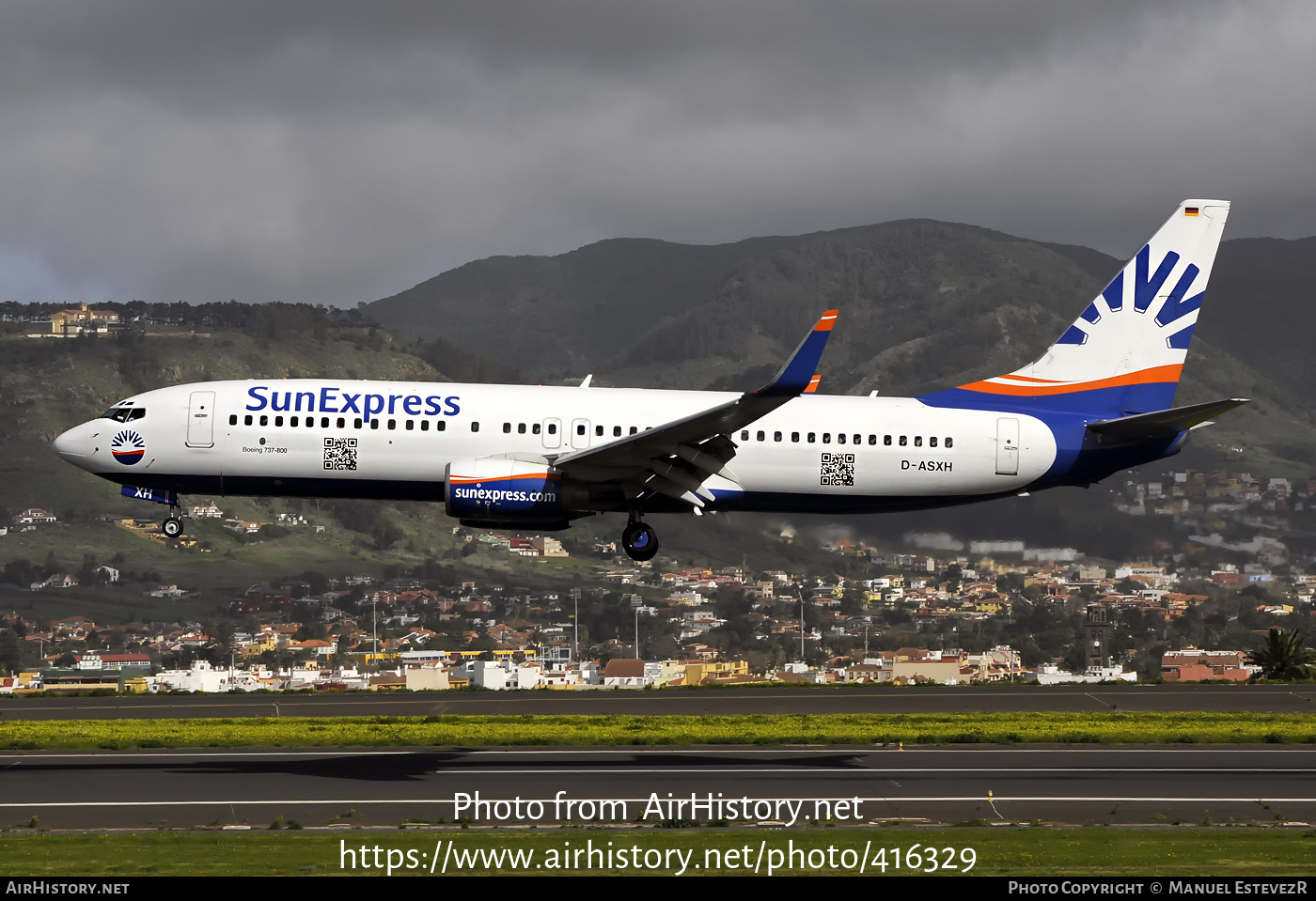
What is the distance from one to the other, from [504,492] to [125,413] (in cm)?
1128

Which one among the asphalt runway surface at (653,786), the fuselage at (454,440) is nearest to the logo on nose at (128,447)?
the fuselage at (454,440)

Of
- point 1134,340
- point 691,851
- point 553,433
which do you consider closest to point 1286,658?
point 1134,340

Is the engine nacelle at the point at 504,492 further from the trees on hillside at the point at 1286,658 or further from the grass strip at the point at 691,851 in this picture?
the trees on hillside at the point at 1286,658

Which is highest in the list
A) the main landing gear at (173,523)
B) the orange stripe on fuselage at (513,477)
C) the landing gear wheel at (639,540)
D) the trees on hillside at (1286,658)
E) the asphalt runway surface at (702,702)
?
the orange stripe on fuselage at (513,477)

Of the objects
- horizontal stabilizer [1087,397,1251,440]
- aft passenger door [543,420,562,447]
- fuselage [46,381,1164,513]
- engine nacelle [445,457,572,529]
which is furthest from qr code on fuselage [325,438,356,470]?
horizontal stabilizer [1087,397,1251,440]

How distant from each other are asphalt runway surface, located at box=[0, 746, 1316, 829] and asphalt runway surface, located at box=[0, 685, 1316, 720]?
887cm

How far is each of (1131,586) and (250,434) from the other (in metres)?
103

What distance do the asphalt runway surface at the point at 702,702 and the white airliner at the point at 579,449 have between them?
7036mm

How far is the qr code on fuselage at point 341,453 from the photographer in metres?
38.6

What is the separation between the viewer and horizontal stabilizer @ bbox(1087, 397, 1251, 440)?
Result: 3838cm

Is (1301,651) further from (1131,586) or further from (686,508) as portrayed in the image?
(1131,586)

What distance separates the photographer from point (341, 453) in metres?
38.7

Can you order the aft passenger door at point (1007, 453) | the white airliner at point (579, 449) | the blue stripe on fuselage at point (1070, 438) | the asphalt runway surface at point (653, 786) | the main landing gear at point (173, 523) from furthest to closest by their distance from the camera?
1. the blue stripe on fuselage at point (1070, 438)
2. the aft passenger door at point (1007, 453)
3. the main landing gear at point (173, 523)
4. the white airliner at point (579, 449)
5. the asphalt runway surface at point (653, 786)
